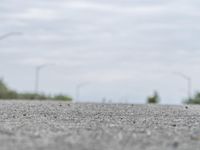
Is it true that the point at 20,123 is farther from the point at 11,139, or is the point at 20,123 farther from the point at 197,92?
the point at 197,92

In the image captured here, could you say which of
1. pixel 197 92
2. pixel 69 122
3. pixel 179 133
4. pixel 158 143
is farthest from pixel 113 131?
pixel 197 92

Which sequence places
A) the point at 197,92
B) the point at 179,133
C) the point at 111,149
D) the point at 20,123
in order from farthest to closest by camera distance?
the point at 197,92, the point at 20,123, the point at 179,133, the point at 111,149

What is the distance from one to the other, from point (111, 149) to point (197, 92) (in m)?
95.8

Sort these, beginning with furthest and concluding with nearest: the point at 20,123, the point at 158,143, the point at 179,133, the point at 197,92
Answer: the point at 197,92, the point at 20,123, the point at 179,133, the point at 158,143

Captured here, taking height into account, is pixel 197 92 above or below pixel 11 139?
above

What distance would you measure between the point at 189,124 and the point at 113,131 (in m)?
4.25

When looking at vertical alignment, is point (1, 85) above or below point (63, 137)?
above

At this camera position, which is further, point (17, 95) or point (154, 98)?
point (17, 95)

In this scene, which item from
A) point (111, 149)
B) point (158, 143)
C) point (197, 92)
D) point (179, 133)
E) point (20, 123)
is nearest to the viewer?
point (111, 149)

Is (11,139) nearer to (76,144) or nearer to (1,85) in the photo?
(76,144)

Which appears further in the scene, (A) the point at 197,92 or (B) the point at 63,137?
(A) the point at 197,92

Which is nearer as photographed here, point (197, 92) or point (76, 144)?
point (76, 144)

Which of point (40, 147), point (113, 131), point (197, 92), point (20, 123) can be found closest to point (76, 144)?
point (40, 147)

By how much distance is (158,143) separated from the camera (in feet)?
50.3
